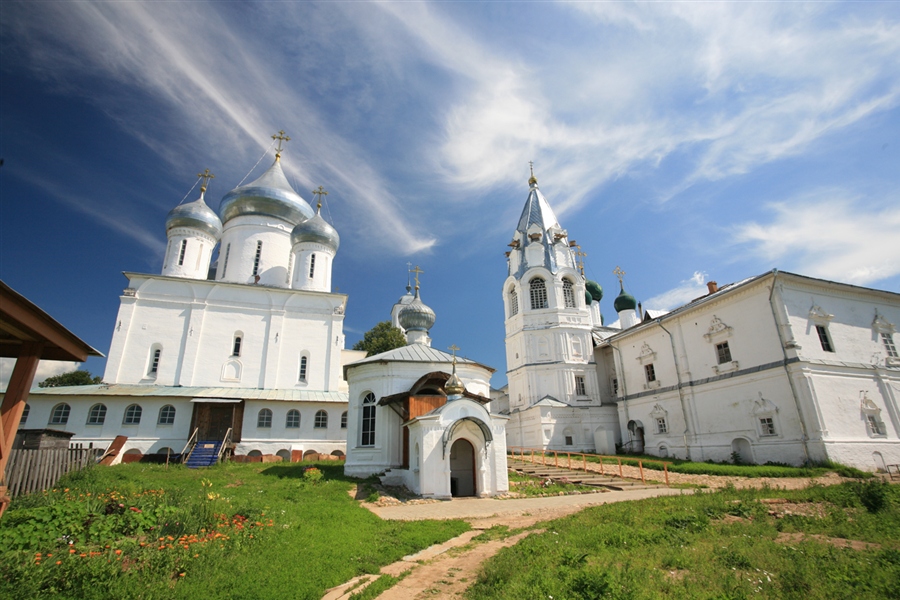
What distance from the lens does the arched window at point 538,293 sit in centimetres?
3384

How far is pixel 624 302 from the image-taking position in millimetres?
39281

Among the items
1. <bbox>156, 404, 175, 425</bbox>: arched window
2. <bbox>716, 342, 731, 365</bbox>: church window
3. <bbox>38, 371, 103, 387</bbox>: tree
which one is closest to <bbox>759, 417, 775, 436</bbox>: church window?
<bbox>716, 342, 731, 365</bbox>: church window

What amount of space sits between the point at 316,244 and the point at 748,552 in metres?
27.8

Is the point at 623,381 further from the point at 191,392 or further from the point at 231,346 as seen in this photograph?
the point at 191,392

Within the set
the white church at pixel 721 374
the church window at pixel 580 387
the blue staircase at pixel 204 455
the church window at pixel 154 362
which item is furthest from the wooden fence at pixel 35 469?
the church window at pixel 580 387

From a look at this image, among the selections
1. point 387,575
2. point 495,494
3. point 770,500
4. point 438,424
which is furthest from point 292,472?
point 770,500

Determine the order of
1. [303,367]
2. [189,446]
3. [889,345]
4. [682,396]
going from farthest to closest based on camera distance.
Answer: [303,367], [682,396], [889,345], [189,446]

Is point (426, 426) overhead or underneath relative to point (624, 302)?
underneath

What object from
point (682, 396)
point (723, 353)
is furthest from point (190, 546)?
point (682, 396)

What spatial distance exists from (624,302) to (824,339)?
62.3 feet

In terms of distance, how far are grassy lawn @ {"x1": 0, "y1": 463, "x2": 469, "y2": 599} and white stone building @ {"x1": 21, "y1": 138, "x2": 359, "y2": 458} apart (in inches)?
476

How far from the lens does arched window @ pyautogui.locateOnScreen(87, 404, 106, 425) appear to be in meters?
21.0

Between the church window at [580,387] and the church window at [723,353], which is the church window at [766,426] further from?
the church window at [580,387]

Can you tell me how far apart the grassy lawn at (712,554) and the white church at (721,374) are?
11654 millimetres
